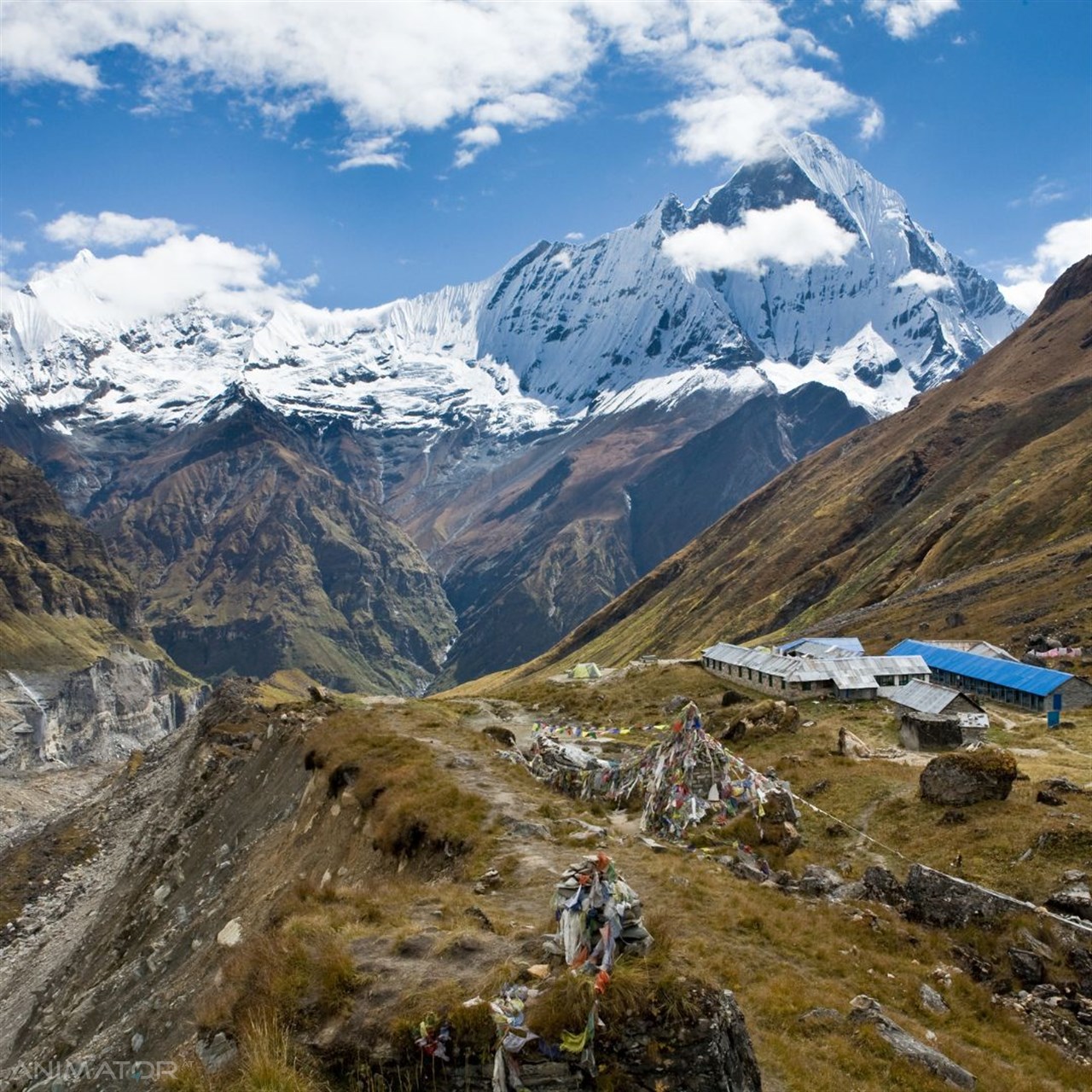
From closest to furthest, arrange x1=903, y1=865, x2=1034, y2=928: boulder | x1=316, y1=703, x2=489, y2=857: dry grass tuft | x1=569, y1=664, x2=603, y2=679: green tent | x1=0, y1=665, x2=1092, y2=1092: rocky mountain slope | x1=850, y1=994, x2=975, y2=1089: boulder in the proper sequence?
x1=0, y1=665, x2=1092, y2=1092: rocky mountain slope → x1=850, y1=994, x2=975, y2=1089: boulder → x1=903, y1=865, x2=1034, y2=928: boulder → x1=316, y1=703, x2=489, y2=857: dry grass tuft → x1=569, y1=664, x2=603, y2=679: green tent

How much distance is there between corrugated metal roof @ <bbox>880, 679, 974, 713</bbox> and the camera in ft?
168

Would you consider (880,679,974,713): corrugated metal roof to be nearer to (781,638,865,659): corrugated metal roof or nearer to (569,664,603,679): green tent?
(781,638,865,659): corrugated metal roof

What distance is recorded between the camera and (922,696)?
54156mm

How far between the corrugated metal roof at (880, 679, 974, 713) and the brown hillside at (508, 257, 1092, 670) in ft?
69.5

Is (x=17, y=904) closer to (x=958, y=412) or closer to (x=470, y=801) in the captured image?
(x=470, y=801)

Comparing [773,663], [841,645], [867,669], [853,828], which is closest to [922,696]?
[867,669]

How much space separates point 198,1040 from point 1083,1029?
16504 mm

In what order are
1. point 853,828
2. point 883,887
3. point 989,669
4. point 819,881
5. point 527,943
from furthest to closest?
point 989,669 → point 853,828 → point 819,881 → point 883,887 → point 527,943

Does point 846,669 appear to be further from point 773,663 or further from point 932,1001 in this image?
point 932,1001

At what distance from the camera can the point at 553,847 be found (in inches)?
934

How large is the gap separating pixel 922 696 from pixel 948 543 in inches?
3028

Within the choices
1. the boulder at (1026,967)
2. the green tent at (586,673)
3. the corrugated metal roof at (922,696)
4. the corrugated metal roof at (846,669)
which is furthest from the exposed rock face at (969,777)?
the green tent at (586,673)

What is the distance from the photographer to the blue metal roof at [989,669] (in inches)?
2196

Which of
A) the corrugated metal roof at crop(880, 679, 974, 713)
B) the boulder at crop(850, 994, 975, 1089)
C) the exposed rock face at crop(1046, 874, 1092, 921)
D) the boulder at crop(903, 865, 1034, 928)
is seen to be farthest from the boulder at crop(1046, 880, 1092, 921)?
the corrugated metal roof at crop(880, 679, 974, 713)
